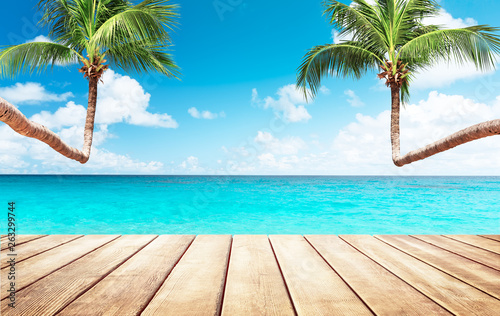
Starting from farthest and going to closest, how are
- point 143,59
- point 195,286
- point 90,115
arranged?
point 143,59 < point 90,115 < point 195,286

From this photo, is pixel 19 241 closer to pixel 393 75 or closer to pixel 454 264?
pixel 454 264

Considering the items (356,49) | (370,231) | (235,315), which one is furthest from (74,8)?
(370,231)

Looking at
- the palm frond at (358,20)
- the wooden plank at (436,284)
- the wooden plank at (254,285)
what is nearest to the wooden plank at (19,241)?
the wooden plank at (254,285)

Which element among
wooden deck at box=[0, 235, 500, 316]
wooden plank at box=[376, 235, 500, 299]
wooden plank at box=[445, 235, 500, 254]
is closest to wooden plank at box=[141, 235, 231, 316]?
wooden deck at box=[0, 235, 500, 316]

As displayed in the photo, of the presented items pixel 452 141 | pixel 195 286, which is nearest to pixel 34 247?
pixel 195 286

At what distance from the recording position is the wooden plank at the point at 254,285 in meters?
1.17

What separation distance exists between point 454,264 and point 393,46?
3288 millimetres

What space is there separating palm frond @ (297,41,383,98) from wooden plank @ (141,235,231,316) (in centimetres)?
357

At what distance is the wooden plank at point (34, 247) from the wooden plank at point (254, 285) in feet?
4.05

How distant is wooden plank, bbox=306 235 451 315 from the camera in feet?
3.88

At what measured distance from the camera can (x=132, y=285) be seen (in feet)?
4.64

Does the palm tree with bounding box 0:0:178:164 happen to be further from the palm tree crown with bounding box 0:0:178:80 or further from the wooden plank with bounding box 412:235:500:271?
the wooden plank with bounding box 412:235:500:271

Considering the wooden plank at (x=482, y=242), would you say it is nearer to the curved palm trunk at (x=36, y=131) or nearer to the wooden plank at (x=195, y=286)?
the wooden plank at (x=195, y=286)

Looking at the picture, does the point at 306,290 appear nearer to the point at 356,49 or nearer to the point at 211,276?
the point at 211,276
